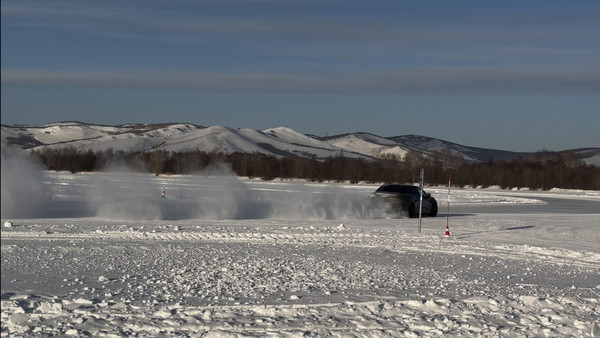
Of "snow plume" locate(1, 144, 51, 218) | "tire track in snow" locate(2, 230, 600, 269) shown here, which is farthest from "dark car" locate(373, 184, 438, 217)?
"snow plume" locate(1, 144, 51, 218)

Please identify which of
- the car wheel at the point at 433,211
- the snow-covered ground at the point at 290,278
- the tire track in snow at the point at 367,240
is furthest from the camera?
the car wheel at the point at 433,211

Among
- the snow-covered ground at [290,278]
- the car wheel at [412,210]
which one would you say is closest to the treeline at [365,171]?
the car wheel at [412,210]

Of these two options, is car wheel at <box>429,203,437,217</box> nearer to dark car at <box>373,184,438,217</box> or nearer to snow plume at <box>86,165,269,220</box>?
dark car at <box>373,184,438,217</box>

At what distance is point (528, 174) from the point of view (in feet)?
349

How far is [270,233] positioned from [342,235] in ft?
7.09

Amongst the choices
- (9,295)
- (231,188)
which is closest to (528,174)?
(231,188)

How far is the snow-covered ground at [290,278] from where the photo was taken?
33.0 ft

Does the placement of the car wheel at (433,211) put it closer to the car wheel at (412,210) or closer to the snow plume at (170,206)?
the car wheel at (412,210)

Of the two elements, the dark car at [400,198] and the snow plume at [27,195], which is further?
the dark car at [400,198]

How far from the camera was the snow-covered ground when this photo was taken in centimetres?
1005

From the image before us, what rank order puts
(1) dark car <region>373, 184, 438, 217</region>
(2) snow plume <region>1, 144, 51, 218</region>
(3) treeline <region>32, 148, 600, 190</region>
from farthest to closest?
(3) treeline <region>32, 148, 600, 190</region>
(1) dark car <region>373, 184, 438, 217</region>
(2) snow plume <region>1, 144, 51, 218</region>

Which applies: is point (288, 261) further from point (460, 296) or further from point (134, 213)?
point (134, 213)

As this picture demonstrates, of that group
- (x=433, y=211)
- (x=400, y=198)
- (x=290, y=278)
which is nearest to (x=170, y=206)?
(x=400, y=198)

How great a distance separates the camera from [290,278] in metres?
14.0
